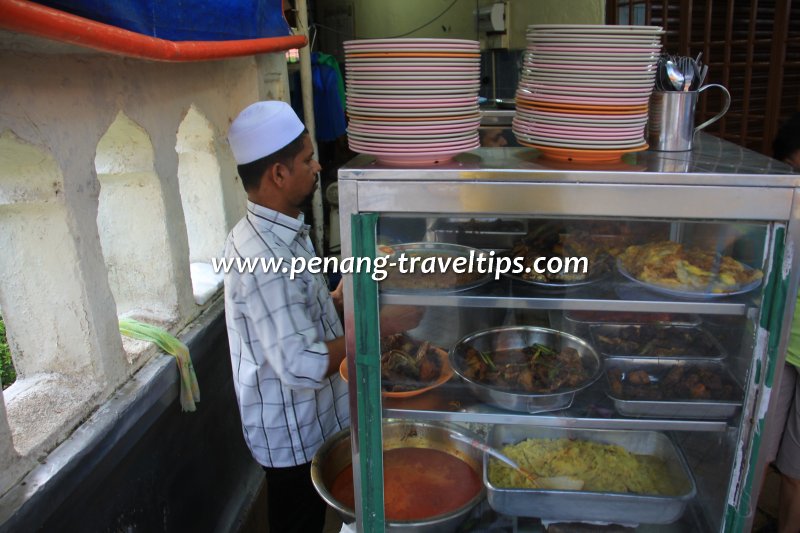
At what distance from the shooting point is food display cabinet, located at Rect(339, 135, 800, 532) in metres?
1.54

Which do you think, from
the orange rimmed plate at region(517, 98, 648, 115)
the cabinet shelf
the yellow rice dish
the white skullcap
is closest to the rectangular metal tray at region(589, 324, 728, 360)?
the cabinet shelf

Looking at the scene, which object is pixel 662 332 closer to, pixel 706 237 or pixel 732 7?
pixel 706 237

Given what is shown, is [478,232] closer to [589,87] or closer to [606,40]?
[589,87]

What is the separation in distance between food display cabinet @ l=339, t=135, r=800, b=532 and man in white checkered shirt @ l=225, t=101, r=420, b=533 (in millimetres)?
517

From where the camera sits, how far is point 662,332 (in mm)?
1932

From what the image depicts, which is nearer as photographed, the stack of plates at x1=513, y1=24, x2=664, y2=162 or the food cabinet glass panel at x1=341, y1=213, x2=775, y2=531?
the stack of plates at x1=513, y1=24, x2=664, y2=162

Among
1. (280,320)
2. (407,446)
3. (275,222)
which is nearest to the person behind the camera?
(407,446)

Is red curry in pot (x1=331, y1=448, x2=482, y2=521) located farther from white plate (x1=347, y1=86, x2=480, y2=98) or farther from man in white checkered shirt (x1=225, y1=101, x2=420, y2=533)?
white plate (x1=347, y1=86, x2=480, y2=98)

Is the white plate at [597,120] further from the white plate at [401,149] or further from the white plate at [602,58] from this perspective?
the white plate at [401,149]

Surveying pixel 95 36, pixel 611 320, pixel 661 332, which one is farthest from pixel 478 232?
pixel 95 36

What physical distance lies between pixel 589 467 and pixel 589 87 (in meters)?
1.21

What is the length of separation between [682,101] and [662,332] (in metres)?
0.71

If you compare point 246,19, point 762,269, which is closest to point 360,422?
point 762,269

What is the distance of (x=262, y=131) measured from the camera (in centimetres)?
234
